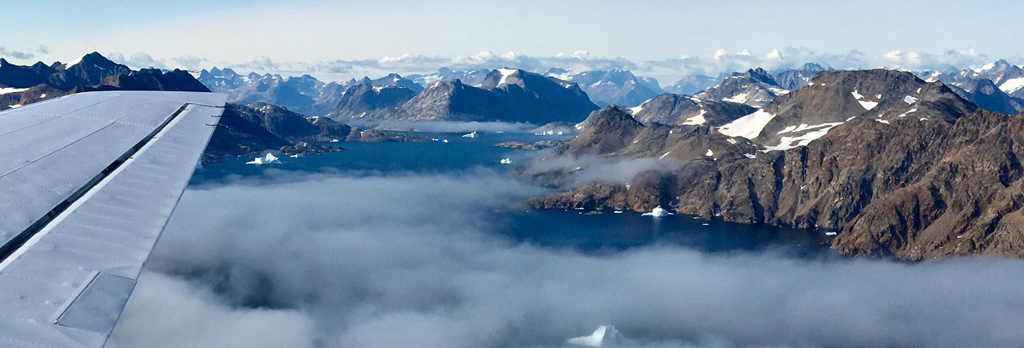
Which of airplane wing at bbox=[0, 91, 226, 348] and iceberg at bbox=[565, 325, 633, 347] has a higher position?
airplane wing at bbox=[0, 91, 226, 348]

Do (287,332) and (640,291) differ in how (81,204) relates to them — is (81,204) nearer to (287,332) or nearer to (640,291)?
(287,332)

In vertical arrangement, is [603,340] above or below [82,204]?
below

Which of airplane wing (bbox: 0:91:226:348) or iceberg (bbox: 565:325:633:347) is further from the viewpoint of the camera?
iceberg (bbox: 565:325:633:347)

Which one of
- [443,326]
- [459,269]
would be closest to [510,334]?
[443,326]

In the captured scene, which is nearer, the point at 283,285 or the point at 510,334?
the point at 510,334

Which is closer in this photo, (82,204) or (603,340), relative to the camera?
(82,204)
